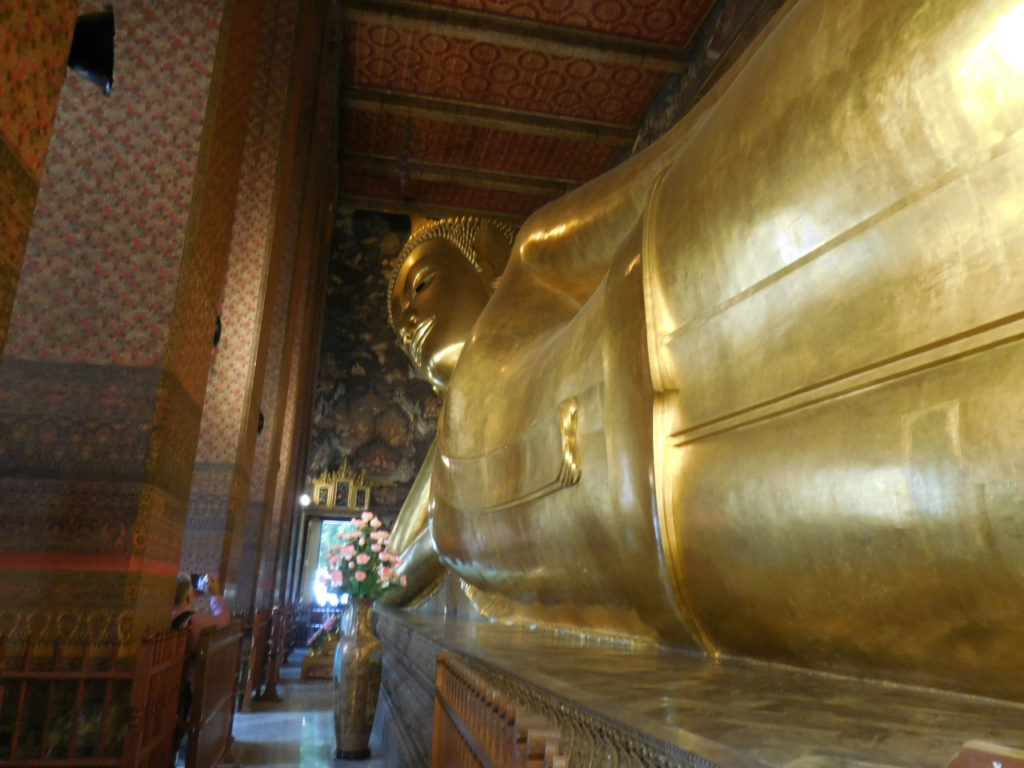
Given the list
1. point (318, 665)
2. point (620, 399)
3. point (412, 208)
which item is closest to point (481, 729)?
point (620, 399)

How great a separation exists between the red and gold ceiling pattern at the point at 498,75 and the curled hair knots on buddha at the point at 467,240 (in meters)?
4.65

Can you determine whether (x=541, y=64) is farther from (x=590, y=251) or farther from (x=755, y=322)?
(x=755, y=322)

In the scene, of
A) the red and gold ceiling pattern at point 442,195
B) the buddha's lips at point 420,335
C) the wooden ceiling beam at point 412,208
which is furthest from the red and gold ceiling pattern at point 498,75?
the buddha's lips at point 420,335

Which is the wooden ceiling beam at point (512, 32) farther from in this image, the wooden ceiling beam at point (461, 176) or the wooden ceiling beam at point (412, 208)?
the wooden ceiling beam at point (412, 208)

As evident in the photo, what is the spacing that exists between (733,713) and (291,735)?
385cm

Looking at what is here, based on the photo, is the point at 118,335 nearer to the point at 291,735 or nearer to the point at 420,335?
the point at 420,335

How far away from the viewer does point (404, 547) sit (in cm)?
436

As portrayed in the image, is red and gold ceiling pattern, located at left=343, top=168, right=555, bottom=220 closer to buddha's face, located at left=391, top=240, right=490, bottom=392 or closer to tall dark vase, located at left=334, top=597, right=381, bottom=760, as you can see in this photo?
buddha's face, located at left=391, top=240, right=490, bottom=392

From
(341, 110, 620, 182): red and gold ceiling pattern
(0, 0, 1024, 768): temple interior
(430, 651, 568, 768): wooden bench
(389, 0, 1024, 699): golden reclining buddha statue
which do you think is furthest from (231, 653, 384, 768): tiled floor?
(341, 110, 620, 182): red and gold ceiling pattern

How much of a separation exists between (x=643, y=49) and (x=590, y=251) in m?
6.48

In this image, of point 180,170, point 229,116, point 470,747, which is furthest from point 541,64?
point 470,747

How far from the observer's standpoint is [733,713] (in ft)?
2.62

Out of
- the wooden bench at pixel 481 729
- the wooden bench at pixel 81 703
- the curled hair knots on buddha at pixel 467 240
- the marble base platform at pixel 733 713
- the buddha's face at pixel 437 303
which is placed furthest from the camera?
the curled hair knots on buddha at pixel 467 240

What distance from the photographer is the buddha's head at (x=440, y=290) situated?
4.24 meters
